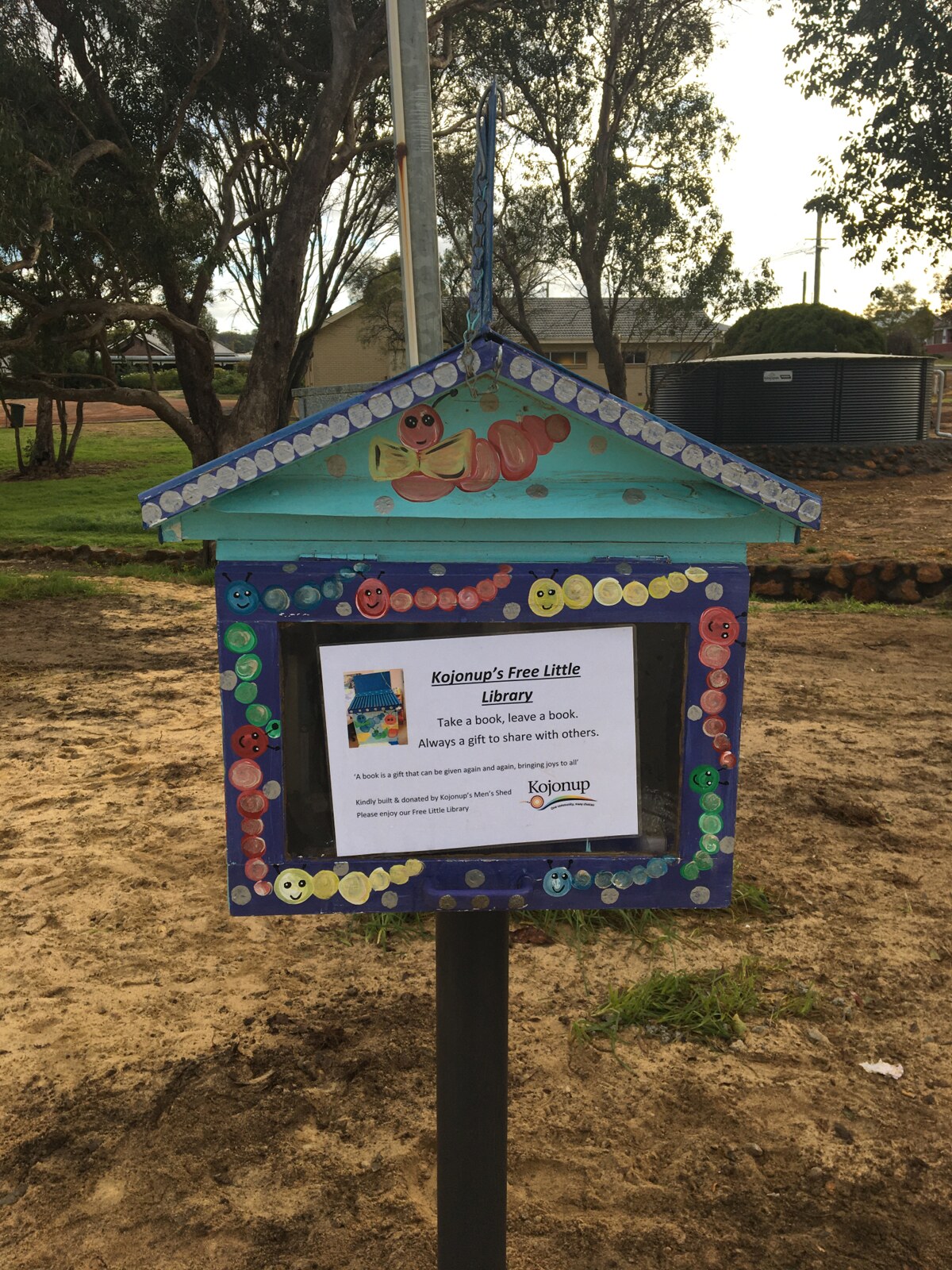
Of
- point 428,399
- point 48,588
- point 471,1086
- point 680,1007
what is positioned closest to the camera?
point 428,399

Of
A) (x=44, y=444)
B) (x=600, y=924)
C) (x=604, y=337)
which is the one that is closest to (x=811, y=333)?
(x=604, y=337)

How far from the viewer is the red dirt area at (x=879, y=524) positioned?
31.3 ft

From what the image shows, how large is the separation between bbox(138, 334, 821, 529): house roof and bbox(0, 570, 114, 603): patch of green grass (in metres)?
7.70

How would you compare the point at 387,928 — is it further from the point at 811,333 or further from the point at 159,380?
the point at 159,380

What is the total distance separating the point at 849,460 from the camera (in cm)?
1636

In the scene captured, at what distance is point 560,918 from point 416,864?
2024 mm

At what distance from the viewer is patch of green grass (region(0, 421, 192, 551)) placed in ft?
40.4

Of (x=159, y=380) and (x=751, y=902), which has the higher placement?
(x=159, y=380)

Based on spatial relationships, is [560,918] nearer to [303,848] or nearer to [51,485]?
[303,848]

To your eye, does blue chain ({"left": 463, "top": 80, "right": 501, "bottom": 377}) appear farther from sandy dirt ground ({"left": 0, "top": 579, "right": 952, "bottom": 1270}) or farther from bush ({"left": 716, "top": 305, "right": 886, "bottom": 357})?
bush ({"left": 716, "top": 305, "right": 886, "bottom": 357})

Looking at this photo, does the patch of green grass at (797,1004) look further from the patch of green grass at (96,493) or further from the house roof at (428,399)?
the patch of green grass at (96,493)

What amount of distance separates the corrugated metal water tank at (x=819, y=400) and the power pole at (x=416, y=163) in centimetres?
1402

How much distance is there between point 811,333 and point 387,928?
A: 22256mm

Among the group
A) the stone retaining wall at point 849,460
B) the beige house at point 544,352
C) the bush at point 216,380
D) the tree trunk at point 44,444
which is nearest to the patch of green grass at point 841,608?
the stone retaining wall at point 849,460
